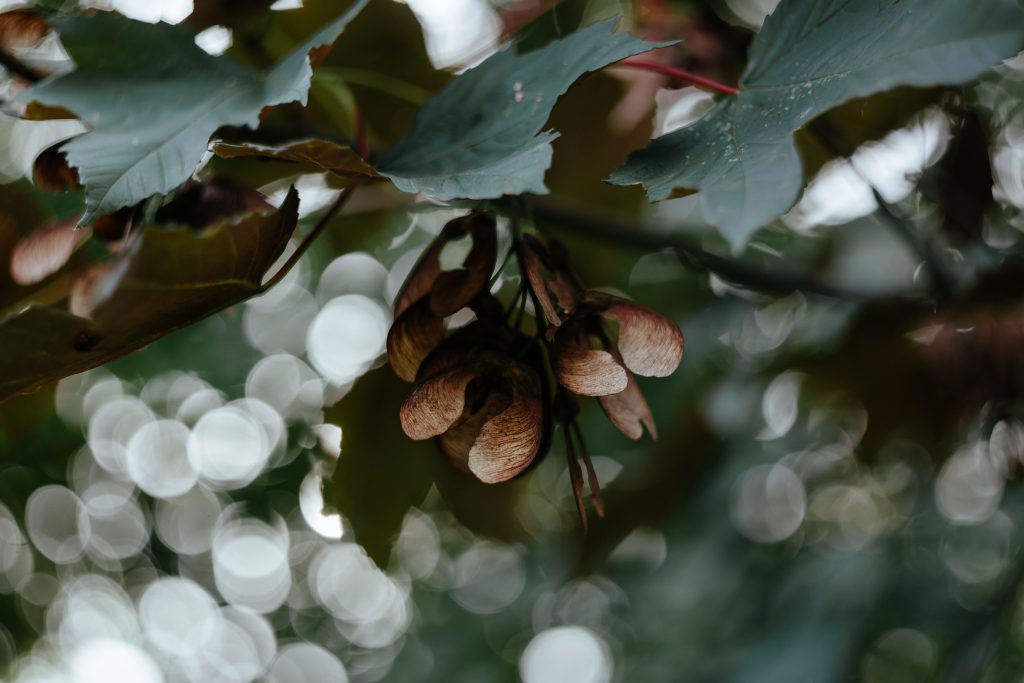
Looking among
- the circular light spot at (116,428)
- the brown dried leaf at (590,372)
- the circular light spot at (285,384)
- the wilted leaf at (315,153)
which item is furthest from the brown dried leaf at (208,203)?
the circular light spot at (116,428)

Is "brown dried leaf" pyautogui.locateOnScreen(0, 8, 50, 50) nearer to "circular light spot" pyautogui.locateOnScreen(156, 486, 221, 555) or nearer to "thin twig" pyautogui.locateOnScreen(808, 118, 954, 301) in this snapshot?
"thin twig" pyautogui.locateOnScreen(808, 118, 954, 301)

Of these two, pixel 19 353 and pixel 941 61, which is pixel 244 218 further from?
pixel 941 61

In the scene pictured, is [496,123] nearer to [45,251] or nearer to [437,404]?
[437,404]

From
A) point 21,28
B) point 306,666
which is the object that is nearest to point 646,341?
point 21,28

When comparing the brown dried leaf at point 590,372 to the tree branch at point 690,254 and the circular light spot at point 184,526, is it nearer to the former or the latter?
the tree branch at point 690,254

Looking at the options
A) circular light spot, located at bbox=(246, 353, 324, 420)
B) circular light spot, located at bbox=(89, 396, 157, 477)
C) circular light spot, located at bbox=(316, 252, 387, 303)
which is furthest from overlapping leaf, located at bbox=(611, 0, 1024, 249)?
circular light spot, located at bbox=(89, 396, 157, 477)

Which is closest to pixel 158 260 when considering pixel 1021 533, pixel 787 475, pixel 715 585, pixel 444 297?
pixel 444 297
